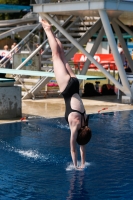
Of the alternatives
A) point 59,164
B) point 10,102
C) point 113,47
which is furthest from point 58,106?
point 59,164

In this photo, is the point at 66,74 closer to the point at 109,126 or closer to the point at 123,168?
the point at 123,168

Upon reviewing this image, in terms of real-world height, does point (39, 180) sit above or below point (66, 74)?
below

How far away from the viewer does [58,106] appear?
1598 cm

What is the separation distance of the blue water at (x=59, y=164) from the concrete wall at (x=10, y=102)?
852 millimetres

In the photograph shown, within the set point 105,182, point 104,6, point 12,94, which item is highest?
Result: point 104,6

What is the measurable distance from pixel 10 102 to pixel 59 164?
16.6 ft

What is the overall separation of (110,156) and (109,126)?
3235 millimetres

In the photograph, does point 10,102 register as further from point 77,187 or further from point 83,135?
point 77,187

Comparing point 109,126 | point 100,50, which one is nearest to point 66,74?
point 109,126

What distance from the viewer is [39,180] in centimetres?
764

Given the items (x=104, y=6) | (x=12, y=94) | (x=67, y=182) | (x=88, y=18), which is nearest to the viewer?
(x=67, y=182)

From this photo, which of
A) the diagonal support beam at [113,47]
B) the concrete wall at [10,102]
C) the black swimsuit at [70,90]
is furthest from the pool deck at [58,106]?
the black swimsuit at [70,90]

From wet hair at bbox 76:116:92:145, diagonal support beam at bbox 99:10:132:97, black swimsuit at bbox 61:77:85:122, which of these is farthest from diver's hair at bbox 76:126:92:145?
diagonal support beam at bbox 99:10:132:97

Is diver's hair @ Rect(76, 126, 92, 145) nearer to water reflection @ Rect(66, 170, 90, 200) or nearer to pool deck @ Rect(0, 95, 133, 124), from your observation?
water reflection @ Rect(66, 170, 90, 200)
